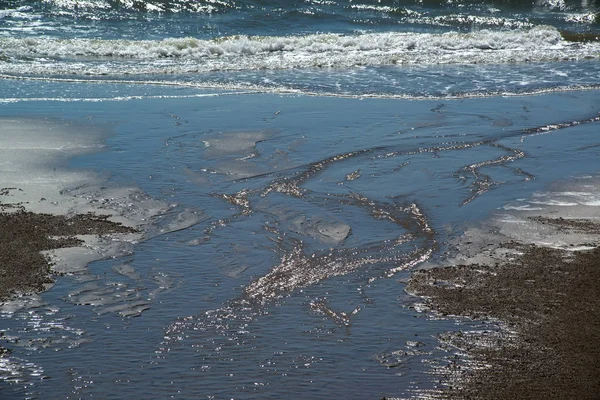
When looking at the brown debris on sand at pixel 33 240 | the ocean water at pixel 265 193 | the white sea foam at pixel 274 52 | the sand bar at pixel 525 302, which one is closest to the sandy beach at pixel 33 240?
the brown debris on sand at pixel 33 240

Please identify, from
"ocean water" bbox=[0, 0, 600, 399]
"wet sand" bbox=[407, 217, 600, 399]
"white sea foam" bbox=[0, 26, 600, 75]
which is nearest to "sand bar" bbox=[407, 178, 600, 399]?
"wet sand" bbox=[407, 217, 600, 399]

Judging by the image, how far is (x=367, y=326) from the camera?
4.59m

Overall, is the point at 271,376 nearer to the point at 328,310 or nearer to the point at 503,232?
the point at 328,310

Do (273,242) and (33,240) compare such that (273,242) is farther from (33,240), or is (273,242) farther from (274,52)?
(274,52)

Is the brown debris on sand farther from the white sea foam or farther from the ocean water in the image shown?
the white sea foam

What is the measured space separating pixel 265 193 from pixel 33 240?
216cm

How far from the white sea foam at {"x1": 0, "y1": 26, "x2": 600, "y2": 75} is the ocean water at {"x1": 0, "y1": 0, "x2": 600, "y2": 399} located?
0.47 feet

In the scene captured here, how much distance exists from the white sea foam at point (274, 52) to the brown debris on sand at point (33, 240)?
902cm

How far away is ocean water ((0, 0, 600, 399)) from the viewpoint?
4215 mm

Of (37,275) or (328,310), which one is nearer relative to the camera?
(328,310)

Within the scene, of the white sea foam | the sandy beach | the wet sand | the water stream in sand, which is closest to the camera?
the wet sand

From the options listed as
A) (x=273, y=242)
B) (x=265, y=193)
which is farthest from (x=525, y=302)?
(x=265, y=193)

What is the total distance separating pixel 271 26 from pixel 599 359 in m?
20.0

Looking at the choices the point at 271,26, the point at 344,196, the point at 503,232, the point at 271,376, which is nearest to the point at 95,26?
the point at 271,26
